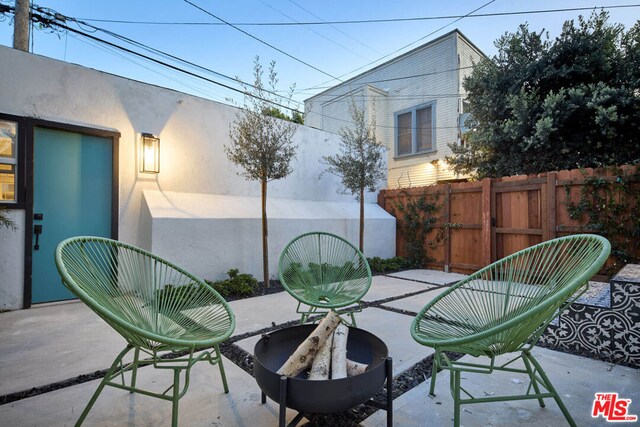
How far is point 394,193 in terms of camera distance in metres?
6.48

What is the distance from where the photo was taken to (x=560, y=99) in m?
5.04

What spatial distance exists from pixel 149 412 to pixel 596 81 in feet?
25.0

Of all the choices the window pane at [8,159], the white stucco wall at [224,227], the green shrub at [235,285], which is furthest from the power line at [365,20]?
the green shrub at [235,285]

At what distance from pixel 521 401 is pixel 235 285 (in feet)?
10.2

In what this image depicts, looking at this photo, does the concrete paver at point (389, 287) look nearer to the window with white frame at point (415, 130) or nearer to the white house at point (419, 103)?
the white house at point (419, 103)

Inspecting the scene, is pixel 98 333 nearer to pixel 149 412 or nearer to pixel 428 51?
pixel 149 412

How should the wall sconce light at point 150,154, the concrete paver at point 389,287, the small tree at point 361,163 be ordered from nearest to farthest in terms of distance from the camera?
the concrete paver at point 389,287, the wall sconce light at point 150,154, the small tree at point 361,163

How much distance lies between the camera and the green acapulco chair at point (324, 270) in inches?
95.9

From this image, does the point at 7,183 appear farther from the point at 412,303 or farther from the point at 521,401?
the point at 521,401

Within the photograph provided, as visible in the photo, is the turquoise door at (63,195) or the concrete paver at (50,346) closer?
the concrete paver at (50,346)

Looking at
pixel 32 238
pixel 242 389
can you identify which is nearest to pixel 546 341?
pixel 242 389

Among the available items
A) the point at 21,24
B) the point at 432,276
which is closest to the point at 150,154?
the point at 21,24

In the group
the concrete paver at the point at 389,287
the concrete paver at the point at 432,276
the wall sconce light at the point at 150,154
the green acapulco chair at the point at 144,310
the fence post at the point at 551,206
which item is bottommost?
the concrete paver at the point at 432,276

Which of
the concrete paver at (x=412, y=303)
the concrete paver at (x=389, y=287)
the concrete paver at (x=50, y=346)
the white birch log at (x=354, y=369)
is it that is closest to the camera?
the white birch log at (x=354, y=369)
